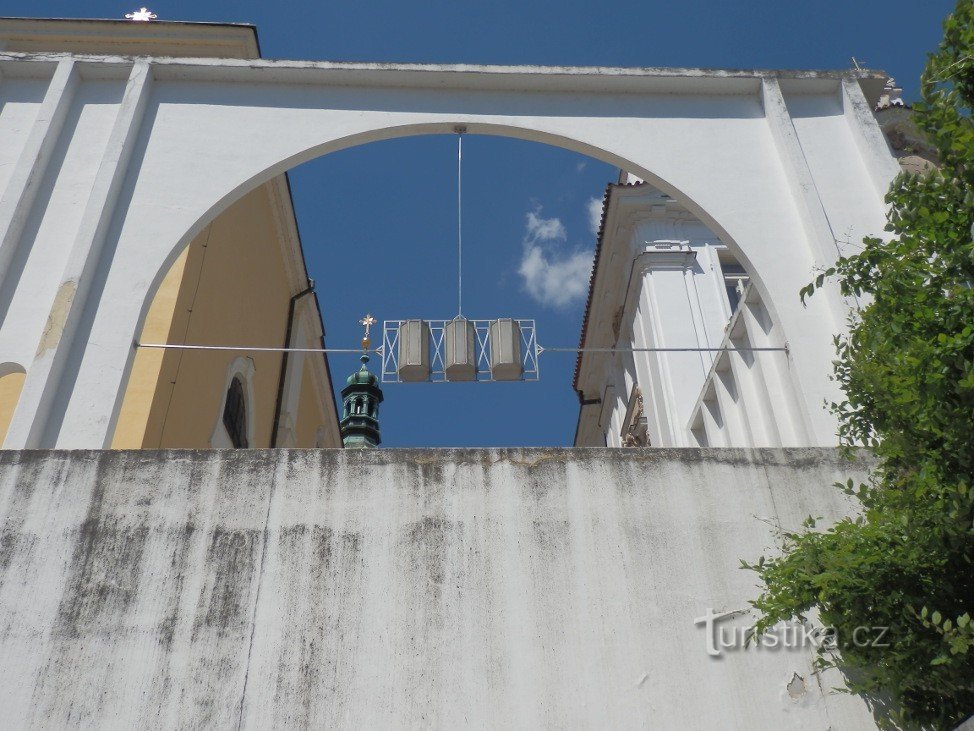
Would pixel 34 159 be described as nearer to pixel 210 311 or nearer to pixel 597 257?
pixel 210 311

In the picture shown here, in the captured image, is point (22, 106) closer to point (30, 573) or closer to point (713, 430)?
point (30, 573)

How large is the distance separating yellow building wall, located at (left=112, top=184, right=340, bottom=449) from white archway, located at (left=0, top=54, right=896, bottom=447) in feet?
6.75

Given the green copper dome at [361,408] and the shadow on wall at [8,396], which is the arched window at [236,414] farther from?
the green copper dome at [361,408]

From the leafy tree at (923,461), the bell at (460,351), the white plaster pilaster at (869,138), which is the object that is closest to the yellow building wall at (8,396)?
the bell at (460,351)

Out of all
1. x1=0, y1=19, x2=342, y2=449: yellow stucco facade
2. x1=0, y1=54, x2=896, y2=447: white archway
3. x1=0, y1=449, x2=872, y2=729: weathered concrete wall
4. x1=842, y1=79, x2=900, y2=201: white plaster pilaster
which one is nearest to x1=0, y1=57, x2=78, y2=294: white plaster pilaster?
x1=0, y1=54, x2=896, y2=447: white archway

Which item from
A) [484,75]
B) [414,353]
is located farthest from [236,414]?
[484,75]

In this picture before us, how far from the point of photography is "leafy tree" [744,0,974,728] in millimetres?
3732

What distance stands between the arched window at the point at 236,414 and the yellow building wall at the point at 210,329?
208 mm

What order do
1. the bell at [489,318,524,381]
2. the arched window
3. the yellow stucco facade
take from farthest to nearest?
the arched window, the yellow stucco facade, the bell at [489,318,524,381]

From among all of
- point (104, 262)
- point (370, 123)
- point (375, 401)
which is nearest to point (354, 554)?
point (104, 262)

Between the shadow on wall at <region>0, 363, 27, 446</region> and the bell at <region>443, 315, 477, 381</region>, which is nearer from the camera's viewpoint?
the bell at <region>443, 315, 477, 381</region>

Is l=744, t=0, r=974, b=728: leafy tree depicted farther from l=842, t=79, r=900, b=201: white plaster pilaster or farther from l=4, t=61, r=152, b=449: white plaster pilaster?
l=4, t=61, r=152, b=449: white plaster pilaster

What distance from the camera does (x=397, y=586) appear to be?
5102 mm

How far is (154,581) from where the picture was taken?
5070 millimetres
